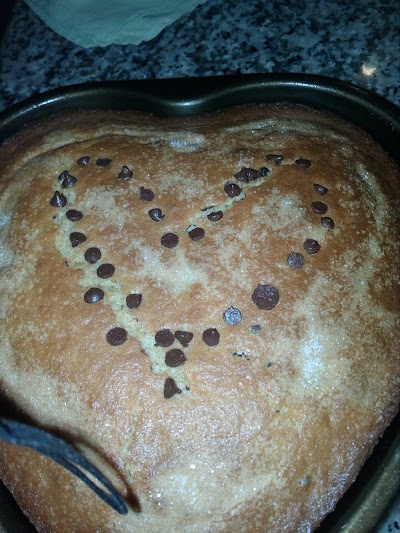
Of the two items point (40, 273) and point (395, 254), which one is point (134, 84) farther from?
point (395, 254)

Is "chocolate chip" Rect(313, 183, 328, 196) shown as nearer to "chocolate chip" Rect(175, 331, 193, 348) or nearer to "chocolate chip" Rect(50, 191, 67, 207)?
"chocolate chip" Rect(175, 331, 193, 348)

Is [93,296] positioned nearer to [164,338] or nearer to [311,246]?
[164,338]

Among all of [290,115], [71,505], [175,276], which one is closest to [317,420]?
[175,276]

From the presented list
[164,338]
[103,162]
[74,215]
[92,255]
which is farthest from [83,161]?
[164,338]

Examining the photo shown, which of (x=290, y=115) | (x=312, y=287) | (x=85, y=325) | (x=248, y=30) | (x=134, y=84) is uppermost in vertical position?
(x=248, y=30)

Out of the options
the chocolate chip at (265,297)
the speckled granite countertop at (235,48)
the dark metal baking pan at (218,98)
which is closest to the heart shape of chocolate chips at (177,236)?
the chocolate chip at (265,297)
